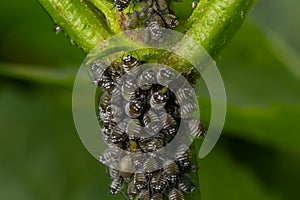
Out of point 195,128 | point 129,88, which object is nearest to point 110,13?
point 129,88

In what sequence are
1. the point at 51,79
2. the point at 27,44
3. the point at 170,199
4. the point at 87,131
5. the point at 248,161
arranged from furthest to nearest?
the point at 27,44 < the point at 248,161 < the point at 51,79 < the point at 87,131 < the point at 170,199

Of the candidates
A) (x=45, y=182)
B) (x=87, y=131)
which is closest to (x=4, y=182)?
Result: (x=45, y=182)

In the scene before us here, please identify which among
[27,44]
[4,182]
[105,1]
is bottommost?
[4,182]

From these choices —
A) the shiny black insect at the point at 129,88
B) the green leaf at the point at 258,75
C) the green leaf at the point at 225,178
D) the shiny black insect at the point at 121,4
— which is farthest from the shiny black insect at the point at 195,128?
the green leaf at the point at 225,178

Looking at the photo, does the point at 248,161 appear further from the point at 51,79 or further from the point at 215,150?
the point at 51,79

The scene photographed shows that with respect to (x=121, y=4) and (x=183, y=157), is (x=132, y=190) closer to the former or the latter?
(x=183, y=157)

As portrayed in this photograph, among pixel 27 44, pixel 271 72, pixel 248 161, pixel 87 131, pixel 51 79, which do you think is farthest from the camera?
pixel 27 44

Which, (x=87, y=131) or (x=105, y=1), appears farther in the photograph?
(x=87, y=131)

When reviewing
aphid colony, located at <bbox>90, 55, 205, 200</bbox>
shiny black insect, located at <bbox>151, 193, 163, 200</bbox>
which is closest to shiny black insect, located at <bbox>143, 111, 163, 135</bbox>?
aphid colony, located at <bbox>90, 55, 205, 200</bbox>
